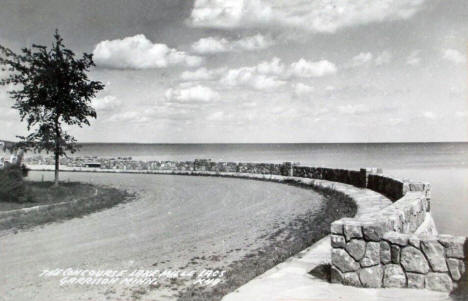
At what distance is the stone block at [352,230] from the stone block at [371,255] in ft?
0.60

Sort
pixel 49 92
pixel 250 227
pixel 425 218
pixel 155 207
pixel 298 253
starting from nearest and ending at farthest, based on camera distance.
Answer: pixel 298 253
pixel 425 218
pixel 250 227
pixel 155 207
pixel 49 92

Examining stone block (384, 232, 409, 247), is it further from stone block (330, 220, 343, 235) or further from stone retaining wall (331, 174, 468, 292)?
stone block (330, 220, 343, 235)

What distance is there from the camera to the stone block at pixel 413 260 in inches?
219

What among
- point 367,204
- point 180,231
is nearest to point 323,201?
point 367,204

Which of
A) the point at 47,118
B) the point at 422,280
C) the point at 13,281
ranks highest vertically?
the point at 47,118

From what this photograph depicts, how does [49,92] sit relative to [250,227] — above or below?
above

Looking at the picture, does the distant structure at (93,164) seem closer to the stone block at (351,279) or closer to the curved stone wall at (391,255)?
the curved stone wall at (391,255)

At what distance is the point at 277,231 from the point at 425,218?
135 inches

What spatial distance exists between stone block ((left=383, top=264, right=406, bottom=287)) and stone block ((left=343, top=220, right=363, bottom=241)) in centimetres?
54

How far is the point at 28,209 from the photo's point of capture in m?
13.2

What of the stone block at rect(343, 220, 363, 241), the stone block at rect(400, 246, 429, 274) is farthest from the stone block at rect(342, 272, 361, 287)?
the stone block at rect(400, 246, 429, 274)

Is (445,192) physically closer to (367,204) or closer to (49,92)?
(367,204)

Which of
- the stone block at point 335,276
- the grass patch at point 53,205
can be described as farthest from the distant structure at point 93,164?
the stone block at point 335,276

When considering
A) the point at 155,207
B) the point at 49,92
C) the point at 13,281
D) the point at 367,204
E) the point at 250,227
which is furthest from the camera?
the point at 49,92
